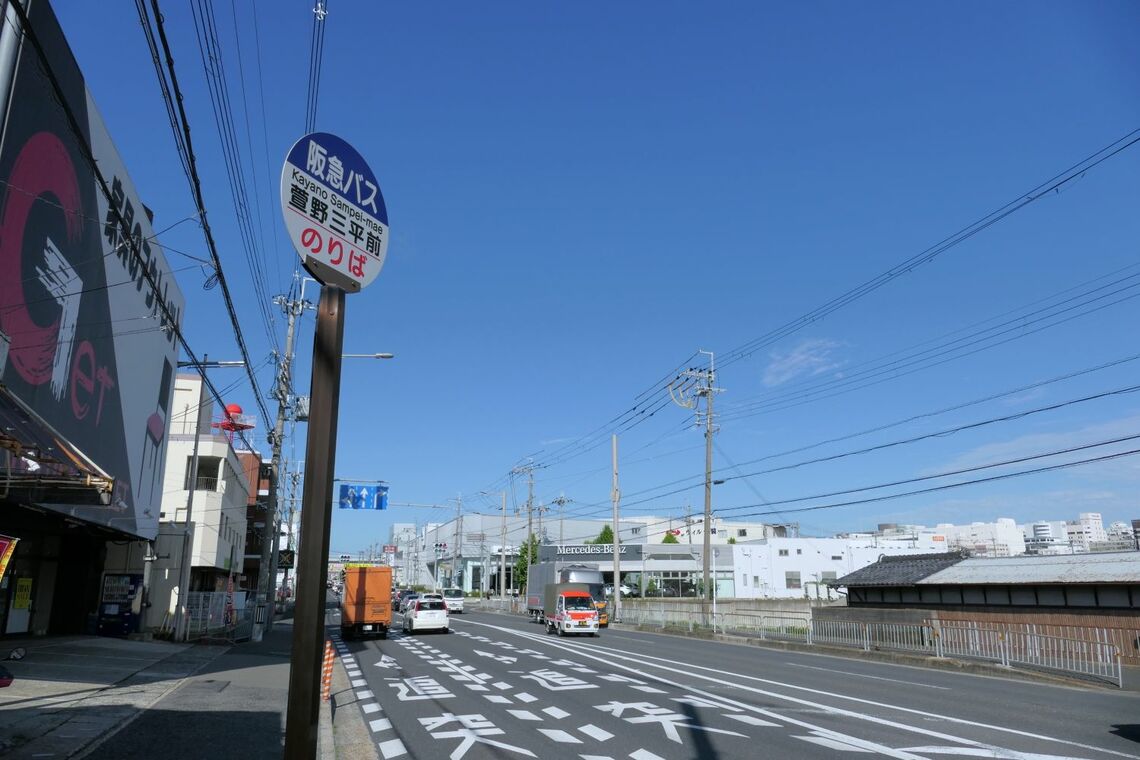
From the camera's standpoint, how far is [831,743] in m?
10.1

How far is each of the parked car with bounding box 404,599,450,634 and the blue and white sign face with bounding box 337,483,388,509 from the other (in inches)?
229

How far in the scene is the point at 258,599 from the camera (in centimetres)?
3016

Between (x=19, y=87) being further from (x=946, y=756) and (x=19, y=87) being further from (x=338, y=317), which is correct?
(x=946, y=756)

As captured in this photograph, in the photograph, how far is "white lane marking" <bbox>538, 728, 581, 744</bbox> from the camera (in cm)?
1023

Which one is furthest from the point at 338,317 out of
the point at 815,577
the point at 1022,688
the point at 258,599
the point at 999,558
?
the point at 815,577

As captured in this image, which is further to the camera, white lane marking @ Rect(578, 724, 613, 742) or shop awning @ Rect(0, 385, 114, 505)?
shop awning @ Rect(0, 385, 114, 505)

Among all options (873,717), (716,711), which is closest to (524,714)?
(716,711)

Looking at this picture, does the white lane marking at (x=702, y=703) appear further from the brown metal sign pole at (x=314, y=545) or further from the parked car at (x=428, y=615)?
the parked car at (x=428, y=615)

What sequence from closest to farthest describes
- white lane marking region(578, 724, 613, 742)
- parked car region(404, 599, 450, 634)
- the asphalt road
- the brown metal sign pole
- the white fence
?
1. the brown metal sign pole
2. the asphalt road
3. white lane marking region(578, 724, 613, 742)
4. the white fence
5. parked car region(404, 599, 450, 634)

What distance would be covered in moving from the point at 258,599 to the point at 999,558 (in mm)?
30522

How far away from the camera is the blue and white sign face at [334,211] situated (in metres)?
4.18

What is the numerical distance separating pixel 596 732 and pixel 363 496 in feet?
98.7

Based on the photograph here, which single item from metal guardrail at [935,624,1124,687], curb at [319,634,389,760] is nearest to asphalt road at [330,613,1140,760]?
curb at [319,634,389,760]

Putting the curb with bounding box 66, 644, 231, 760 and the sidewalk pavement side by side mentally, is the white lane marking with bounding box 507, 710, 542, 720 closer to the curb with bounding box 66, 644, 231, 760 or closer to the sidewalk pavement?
the sidewalk pavement
